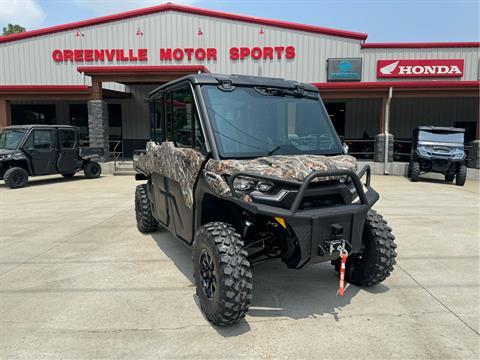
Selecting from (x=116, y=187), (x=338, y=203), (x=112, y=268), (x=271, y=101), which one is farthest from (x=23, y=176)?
(x=338, y=203)

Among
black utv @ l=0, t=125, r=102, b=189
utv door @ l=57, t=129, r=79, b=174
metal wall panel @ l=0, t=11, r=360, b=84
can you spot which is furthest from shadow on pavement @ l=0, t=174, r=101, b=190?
metal wall panel @ l=0, t=11, r=360, b=84

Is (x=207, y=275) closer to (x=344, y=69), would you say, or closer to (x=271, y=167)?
(x=271, y=167)

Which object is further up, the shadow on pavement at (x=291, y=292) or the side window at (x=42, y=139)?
the side window at (x=42, y=139)

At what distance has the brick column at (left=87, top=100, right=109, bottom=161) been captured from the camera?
15.9 meters

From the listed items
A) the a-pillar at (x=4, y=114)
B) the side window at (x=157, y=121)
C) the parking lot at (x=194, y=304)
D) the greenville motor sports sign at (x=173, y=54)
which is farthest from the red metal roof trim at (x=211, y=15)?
the side window at (x=157, y=121)

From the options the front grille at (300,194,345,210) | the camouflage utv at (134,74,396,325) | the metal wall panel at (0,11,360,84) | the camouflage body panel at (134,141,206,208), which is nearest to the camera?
the camouflage utv at (134,74,396,325)

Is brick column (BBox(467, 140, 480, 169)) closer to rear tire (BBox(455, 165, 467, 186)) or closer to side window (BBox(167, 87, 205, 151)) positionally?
rear tire (BBox(455, 165, 467, 186))

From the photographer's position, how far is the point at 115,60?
1934 cm

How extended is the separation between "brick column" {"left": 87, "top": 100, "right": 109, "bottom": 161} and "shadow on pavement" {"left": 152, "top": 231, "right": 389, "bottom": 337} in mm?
12578

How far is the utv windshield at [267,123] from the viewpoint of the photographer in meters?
3.51

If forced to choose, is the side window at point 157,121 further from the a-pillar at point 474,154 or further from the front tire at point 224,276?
the a-pillar at point 474,154

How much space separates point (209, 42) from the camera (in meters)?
19.0

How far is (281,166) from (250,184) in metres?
0.31

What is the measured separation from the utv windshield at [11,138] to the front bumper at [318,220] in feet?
38.7
